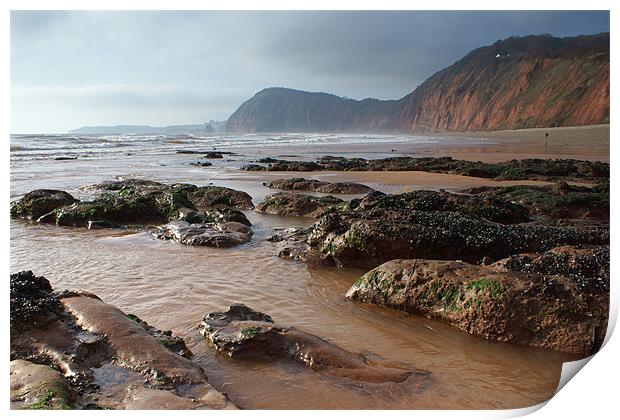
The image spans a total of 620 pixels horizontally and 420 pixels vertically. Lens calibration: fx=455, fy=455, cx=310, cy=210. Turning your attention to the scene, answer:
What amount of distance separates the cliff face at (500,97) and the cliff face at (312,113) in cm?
39

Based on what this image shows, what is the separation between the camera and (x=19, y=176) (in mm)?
16188

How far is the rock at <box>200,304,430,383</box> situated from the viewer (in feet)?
10.4

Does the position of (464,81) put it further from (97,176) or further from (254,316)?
(254,316)

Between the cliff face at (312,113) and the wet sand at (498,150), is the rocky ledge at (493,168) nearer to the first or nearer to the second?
the wet sand at (498,150)

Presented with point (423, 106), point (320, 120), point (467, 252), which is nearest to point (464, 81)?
point (423, 106)

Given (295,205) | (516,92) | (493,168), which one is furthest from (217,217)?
(516,92)

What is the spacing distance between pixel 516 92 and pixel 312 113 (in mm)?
99053

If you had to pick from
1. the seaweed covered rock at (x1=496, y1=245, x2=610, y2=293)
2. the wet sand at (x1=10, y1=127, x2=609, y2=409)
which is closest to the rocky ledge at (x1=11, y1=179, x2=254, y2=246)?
the wet sand at (x1=10, y1=127, x2=609, y2=409)

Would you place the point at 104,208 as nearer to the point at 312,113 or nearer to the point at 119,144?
the point at 119,144

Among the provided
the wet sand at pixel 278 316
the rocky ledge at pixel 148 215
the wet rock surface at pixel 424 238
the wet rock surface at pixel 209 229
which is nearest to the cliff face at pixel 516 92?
the rocky ledge at pixel 148 215

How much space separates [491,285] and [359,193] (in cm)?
927

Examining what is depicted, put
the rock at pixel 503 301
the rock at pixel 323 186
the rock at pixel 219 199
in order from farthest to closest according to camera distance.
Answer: the rock at pixel 323 186 → the rock at pixel 219 199 → the rock at pixel 503 301

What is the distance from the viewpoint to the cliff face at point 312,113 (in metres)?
155

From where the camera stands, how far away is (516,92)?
3324 inches
